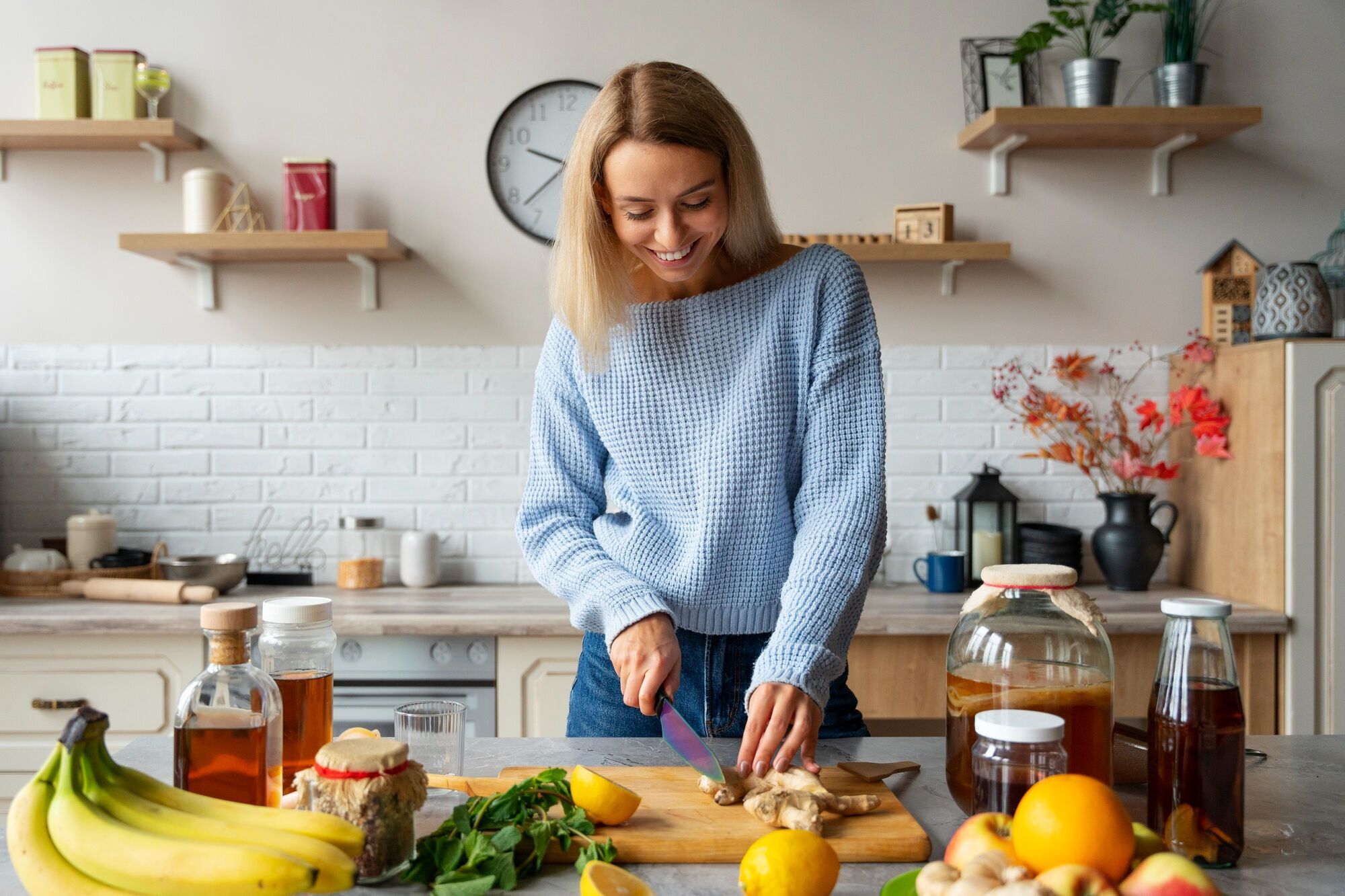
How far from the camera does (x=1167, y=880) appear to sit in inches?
33.2

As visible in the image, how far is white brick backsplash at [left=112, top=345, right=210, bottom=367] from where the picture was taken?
328 cm

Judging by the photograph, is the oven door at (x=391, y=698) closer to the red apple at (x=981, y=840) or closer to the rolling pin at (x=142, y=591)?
the rolling pin at (x=142, y=591)

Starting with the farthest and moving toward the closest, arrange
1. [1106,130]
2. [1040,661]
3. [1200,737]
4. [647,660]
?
[1106,130], [647,660], [1040,661], [1200,737]

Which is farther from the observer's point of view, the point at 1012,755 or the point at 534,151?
the point at 534,151

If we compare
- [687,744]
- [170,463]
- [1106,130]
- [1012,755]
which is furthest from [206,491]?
[1012,755]

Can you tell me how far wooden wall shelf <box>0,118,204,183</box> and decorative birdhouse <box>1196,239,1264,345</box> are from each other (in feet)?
9.33

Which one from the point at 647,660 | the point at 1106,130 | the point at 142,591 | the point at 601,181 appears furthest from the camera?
the point at 1106,130

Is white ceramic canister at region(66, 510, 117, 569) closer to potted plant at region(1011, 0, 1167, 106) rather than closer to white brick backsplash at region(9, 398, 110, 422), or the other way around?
white brick backsplash at region(9, 398, 110, 422)

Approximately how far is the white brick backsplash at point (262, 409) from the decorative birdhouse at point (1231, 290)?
8.31ft

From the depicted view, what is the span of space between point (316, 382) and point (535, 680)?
1.16 m

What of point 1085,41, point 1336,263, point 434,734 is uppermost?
point 1085,41

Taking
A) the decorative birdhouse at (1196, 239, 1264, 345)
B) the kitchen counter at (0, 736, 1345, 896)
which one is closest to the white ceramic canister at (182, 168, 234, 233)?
the kitchen counter at (0, 736, 1345, 896)

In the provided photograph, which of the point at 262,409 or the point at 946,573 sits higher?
the point at 262,409

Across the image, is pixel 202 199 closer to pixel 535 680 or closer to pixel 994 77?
pixel 535 680
